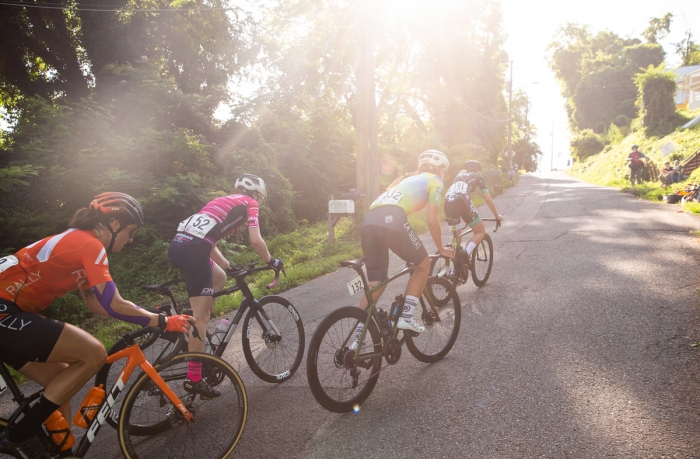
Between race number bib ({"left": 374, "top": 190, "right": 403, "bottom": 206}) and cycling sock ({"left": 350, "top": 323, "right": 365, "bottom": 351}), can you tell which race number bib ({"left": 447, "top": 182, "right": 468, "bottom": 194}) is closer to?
race number bib ({"left": 374, "top": 190, "right": 403, "bottom": 206})

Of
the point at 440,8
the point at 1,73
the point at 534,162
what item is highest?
the point at 440,8

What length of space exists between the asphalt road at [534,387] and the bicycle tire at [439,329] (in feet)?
0.44

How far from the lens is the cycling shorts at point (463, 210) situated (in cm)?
686

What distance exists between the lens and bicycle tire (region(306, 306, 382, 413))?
3.41 metres

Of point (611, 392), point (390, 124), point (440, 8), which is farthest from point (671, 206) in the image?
point (390, 124)

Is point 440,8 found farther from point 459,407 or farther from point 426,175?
point 459,407

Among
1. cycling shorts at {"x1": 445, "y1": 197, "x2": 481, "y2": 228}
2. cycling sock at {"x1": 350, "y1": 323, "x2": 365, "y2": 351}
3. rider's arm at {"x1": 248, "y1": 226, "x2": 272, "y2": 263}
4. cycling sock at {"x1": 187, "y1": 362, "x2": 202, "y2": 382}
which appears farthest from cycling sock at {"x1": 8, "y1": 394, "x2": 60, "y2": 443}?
cycling shorts at {"x1": 445, "y1": 197, "x2": 481, "y2": 228}

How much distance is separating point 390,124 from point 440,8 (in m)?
8.50

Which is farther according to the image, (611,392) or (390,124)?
(390,124)

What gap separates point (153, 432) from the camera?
337cm

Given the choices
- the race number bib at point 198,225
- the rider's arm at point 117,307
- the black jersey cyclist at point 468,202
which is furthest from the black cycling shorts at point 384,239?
the black jersey cyclist at point 468,202

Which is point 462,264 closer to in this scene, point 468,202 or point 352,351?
point 468,202

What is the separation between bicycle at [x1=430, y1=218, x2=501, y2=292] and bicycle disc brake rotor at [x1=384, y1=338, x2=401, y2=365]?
2.31 m

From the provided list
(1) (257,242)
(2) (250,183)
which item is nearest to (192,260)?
(1) (257,242)
